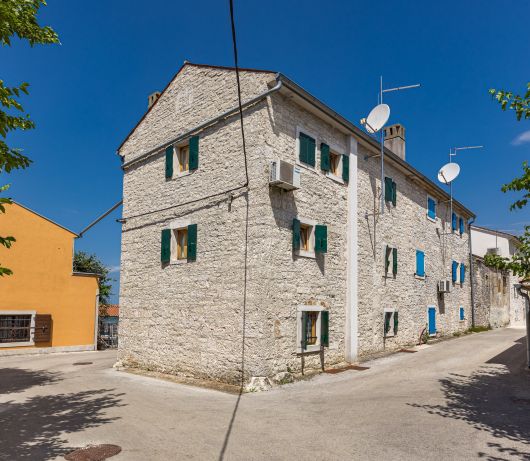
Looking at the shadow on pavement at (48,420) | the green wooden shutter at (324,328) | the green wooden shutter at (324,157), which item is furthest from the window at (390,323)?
the shadow on pavement at (48,420)

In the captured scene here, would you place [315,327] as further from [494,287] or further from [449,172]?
[494,287]

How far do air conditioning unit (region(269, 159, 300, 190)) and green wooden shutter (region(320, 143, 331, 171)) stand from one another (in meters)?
1.90

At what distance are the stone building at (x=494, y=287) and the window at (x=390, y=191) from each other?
12210 millimetres

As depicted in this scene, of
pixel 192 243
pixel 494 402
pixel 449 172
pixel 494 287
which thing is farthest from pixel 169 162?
pixel 494 287

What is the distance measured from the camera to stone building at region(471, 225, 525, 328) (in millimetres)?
26469

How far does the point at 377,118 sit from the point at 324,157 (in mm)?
3003

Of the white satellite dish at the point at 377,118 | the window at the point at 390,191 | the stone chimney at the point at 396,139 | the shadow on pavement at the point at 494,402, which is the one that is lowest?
the shadow on pavement at the point at 494,402

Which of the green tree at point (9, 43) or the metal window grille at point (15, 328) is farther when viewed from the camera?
the metal window grille at point (15, 328)

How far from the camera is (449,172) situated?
21625 mm

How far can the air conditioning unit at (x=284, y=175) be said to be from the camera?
1088 cm

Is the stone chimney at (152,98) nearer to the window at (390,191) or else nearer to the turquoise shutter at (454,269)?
the window at (390,191)

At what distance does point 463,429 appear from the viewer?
703cm

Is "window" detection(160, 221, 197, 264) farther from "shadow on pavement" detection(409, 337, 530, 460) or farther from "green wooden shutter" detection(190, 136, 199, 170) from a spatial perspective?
"shadow on pavement" detection(409, 337, 530, 460)

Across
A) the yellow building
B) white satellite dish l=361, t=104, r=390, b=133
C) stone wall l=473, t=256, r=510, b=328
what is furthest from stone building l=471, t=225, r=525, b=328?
the yellow building
